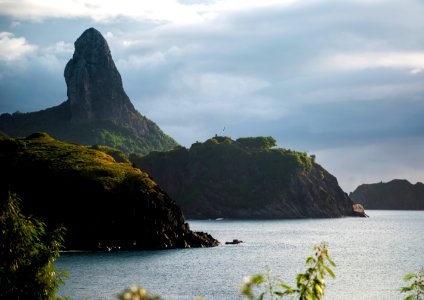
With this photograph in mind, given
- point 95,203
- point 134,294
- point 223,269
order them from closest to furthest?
point 134,294
point 223,269
point 95,203

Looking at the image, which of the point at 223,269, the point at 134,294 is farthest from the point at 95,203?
the point at 134,294

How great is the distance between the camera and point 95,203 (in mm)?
139250

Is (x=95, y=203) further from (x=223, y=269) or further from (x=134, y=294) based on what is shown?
(x=134, y=294)

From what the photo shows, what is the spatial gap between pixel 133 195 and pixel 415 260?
60.3 metres

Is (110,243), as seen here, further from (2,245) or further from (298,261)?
(2,245)

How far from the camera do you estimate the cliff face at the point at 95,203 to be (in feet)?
440

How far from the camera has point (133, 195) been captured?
5630 inches

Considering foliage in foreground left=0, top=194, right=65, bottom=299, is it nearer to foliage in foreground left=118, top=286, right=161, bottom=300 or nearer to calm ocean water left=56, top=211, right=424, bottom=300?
foliage in foreground left=118, top=286, right=161, bottom=300

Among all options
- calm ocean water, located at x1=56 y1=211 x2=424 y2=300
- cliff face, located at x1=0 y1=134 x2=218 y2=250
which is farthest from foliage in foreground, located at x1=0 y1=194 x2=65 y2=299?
cliff face, located at x1=0 y1=134 x2=218 y2=250

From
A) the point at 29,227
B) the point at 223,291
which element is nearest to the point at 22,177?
the point at 223,291

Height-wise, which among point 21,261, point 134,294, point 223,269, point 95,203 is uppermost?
point 95,203

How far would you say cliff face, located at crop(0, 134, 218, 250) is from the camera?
440 feet

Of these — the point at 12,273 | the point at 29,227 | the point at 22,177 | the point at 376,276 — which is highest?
the point at 22,177

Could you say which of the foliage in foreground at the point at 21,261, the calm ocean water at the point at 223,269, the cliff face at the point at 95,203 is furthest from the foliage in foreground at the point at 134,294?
the cliff face at the point at 95,203
